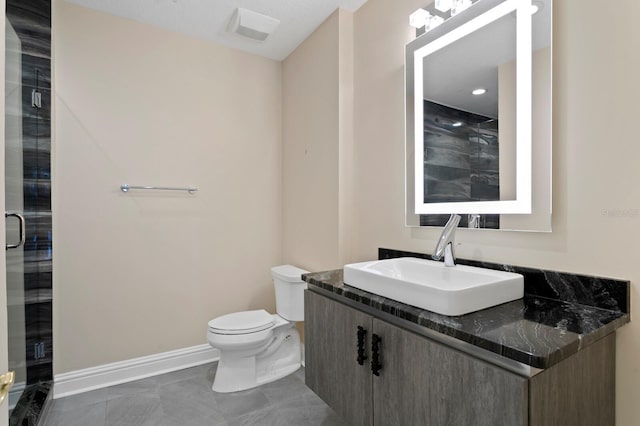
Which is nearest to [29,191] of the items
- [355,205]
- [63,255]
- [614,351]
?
[63,255]

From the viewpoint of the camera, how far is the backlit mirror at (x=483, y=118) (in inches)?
50.5

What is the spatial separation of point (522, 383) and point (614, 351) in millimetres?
518

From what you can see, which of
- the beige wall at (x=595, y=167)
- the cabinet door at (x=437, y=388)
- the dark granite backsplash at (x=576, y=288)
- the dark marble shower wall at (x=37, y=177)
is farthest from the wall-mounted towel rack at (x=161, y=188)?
the dark granite backsplash at (x=576, y=288)

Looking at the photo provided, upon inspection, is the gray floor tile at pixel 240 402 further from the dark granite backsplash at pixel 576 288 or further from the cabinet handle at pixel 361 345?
the dark granite backsplash at pixel 576 288

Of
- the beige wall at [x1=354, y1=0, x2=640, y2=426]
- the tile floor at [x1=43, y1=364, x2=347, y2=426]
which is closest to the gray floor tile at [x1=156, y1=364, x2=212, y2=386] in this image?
the tile floor at [x1=43, y1=364, x2=347, y2=426]

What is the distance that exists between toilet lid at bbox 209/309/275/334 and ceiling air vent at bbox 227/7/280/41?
1954 millimetres

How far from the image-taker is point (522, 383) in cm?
84

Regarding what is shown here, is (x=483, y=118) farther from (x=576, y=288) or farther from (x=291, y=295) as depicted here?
(x=291, y=295)

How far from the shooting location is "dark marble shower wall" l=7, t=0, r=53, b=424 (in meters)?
1.95

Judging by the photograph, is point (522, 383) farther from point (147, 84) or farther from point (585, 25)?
point (147, 84)

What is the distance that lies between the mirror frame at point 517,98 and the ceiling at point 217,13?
0.69 meters

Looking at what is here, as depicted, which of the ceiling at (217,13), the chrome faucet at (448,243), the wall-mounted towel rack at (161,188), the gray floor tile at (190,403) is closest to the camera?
the chrome faucet at (448,243)

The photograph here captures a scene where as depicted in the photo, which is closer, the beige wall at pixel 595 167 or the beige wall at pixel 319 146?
the beige wall at pixel 595 167

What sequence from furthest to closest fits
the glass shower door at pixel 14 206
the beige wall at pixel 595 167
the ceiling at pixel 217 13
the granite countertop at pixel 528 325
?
the ceiling at pixel 217 13
the glass shower door at pixel 14 206
the beige wall at pixel 595 167
the granite countertop at pixel 528 325
